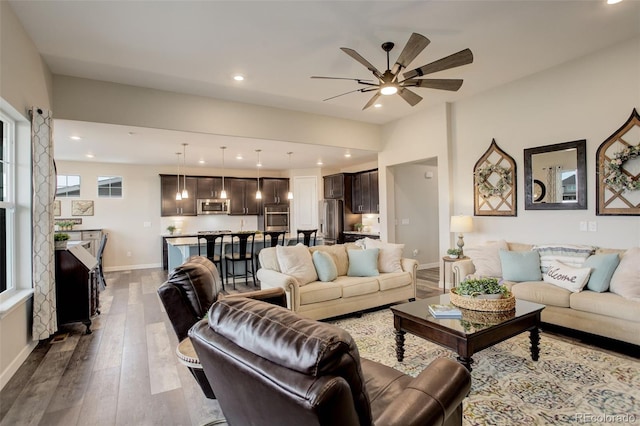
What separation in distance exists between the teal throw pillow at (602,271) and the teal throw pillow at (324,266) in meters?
2.66

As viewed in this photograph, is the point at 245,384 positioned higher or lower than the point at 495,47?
lower

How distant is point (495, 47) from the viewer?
363cm

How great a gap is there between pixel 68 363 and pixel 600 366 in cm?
453

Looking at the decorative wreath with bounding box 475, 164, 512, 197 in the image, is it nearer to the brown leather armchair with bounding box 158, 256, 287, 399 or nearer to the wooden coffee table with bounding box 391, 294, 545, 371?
the wooden coffee table with bounding box 391, 294, 545, 371

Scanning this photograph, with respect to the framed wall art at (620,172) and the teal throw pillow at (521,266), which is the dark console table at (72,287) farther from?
the framed wall art at (620,172)

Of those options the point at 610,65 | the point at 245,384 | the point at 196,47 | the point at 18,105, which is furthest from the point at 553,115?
the point at 18,105

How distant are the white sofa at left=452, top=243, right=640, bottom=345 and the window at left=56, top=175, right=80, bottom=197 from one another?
891 cm

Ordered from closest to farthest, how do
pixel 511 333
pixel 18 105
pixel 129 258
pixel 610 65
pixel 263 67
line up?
pixel 511 333 → pixel 18 105 → pixel 610 65 → pixel 263 67 → pixel 129 258

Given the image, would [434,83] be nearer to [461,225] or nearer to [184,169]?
[461,225]

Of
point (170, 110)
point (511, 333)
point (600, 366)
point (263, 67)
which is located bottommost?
point (600, 366)

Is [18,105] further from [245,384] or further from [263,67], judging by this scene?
[245,384]

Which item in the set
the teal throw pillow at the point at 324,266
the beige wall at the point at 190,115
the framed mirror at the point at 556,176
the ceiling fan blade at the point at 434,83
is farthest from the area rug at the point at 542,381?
the beige wall at the point at 190,115

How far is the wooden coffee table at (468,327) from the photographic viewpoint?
7.72ft

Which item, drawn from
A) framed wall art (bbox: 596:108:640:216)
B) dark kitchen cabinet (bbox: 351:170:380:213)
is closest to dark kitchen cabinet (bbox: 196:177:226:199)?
dark kitchen cabinet (bbox: 351:170:380:213)
